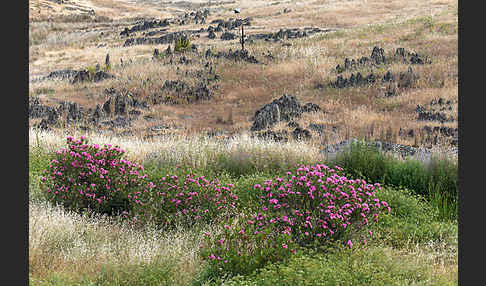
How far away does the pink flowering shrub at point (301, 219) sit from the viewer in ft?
14.8

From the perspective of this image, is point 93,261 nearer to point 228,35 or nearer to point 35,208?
point 35,208

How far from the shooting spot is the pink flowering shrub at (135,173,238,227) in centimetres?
610

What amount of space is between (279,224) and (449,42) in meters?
22.0

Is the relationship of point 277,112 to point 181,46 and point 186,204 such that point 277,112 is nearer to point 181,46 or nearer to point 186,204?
point 186,204

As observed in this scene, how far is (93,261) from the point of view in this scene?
4887 millimetres

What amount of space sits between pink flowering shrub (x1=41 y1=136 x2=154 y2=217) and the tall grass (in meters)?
3.56

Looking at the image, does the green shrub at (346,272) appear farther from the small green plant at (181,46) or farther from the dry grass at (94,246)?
the small green plant at (181,46)

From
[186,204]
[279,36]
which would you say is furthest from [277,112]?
[279,36]

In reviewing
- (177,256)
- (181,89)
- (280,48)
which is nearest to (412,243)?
(177,256)

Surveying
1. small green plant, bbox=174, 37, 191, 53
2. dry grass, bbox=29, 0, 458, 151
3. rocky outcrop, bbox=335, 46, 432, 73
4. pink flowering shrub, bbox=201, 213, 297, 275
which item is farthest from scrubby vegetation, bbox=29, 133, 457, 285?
small green plant, bbox=174, 37, 191, 53

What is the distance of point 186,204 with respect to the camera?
620cm

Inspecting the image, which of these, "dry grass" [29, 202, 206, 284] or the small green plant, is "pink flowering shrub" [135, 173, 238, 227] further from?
the small green plant

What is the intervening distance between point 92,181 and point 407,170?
5183mm

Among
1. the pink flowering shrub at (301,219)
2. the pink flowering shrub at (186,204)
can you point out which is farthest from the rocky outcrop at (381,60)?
the pink flowering shrub at (301,219)
